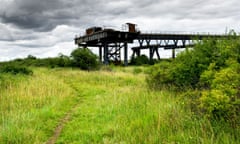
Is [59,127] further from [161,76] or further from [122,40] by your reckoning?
[122,40]

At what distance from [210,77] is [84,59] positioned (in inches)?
1042

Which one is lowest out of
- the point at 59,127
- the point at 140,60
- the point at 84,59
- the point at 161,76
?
the point at 59,127

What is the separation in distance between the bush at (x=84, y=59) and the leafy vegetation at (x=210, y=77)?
19.0 m

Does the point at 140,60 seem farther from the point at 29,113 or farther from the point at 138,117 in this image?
the point at 138,117

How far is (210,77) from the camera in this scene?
306 inches

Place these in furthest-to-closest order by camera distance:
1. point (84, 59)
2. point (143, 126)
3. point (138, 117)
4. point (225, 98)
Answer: point (84, 59) → point (138, 117) → point (143, 126) → point (225, 98)

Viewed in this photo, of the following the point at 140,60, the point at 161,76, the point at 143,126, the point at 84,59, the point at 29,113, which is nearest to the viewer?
the point at 143,126

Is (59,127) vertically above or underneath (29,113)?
underneath

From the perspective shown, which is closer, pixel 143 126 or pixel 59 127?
pixel 143 126

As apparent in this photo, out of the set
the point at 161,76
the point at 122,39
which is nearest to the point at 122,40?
the point at 122,39

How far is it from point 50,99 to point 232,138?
7.55 metres

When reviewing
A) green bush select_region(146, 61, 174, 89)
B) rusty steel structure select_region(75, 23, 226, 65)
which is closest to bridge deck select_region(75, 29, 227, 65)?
rusty steel structure select_region(75, 23, 226, 65)

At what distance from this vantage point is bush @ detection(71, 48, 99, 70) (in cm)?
3284

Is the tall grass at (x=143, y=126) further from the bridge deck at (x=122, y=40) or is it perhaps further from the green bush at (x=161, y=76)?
the bridge deck at (x=122, y=40)
